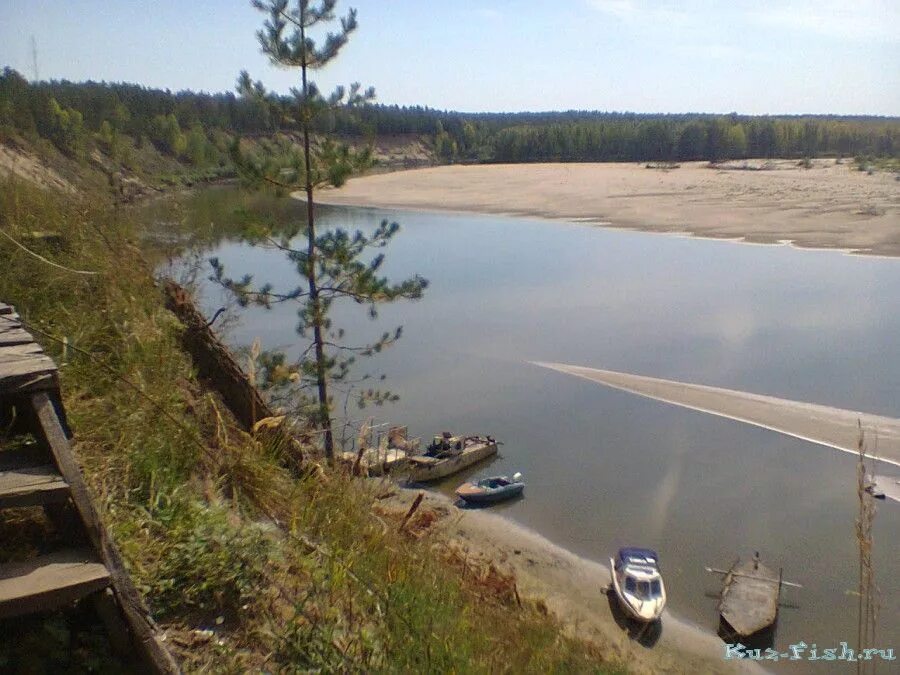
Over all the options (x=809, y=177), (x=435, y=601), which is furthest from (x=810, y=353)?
(x=809, y=177)

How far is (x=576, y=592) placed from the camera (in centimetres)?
1107

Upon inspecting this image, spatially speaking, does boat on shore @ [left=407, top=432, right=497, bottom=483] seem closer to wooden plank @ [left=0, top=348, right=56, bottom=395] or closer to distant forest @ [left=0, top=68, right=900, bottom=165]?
wooden plank @ [left=0, top=348, right=56, bottom=395]

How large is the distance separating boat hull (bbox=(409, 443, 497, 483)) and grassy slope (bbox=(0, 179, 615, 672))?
9.74m

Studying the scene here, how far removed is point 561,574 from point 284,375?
5361 millimetres

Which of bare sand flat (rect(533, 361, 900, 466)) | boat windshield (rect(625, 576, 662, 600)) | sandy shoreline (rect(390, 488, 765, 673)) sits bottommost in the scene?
sandy shoreline (rect(390, 488, 765, 673))

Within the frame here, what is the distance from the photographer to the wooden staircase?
2.06 metres

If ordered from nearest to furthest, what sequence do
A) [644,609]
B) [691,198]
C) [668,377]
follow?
[644,609], [668,377], [691,198]

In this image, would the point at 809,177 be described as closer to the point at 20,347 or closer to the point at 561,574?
the point at 561,574

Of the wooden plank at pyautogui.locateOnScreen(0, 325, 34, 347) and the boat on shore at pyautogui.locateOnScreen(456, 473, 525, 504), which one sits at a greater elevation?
the wooden plank at pyautogui.locateOnScreen(0, 325, 34, 347)

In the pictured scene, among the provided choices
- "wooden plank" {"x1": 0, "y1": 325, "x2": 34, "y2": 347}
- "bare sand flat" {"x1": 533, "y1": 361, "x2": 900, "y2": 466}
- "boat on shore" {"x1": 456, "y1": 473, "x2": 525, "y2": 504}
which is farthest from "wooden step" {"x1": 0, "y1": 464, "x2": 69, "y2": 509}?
"bare sand flat" {"x1": 533, "y1": 361, "x2": 900, "y2": 466}

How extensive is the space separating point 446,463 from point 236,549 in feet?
39.8

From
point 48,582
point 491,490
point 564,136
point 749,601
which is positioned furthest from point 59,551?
point 564,136

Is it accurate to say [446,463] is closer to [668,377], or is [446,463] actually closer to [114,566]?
[668,377]

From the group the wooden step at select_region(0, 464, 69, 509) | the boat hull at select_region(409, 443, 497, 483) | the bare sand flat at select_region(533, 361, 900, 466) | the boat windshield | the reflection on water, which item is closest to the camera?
the wooden step at select_region(0, 464, 69, 509)
